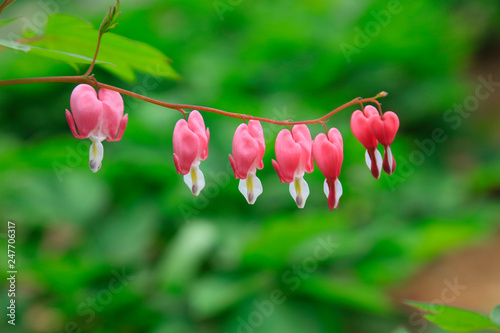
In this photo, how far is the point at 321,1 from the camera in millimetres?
3570

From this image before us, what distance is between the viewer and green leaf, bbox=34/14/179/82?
672 millimetres

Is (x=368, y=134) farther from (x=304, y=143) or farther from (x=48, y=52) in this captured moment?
(x=48, y=52)

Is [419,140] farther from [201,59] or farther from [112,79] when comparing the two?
[112,79]

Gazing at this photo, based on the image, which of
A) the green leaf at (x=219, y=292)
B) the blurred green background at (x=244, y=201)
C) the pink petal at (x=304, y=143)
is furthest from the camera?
the blurred green background at (x=244, y=201)

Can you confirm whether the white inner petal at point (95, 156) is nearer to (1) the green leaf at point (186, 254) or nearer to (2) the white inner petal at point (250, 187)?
(2) the white inner petal at point (250, 187)

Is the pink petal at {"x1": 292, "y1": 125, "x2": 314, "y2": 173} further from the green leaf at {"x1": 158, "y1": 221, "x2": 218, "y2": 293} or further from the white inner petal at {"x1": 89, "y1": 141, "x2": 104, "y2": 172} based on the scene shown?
the green leaf at {"x1": 158, "y1": 221, "x2": 218, "y2": 293}

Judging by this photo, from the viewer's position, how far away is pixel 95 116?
1.79 feet

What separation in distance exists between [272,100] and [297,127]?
2016 millimetres

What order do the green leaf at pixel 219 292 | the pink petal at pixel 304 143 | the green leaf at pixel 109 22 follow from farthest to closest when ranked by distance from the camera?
the green leaf at pixel 219 292 < the pink petal at pixel 304 143 < the green leaf at pixel 109 22

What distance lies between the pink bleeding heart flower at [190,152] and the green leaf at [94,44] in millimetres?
158

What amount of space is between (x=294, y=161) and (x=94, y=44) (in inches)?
13.3

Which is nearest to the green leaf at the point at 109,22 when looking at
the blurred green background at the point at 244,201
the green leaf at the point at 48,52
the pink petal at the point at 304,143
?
the green leaf at the point at 48,52

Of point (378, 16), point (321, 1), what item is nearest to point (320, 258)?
point (378, 16)

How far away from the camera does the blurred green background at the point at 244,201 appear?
1850 millimetres
